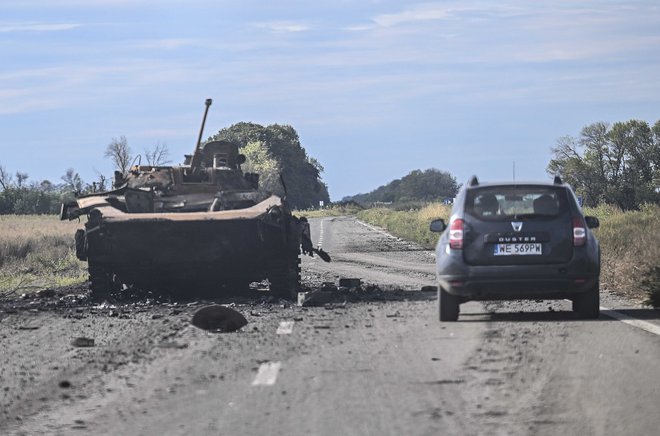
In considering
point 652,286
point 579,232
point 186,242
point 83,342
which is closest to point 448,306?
point 579,232

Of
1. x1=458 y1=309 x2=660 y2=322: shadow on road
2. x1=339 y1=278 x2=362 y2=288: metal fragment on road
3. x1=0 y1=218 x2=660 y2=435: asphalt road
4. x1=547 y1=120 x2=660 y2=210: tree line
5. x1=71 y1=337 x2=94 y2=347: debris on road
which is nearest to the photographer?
x1=0 y1=218 x2=660 y2=435: asphalt road

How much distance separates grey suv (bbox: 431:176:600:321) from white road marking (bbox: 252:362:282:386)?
3.49 m

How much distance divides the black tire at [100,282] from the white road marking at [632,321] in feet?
23.3

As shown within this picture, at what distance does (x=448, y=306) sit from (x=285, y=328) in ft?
5.79

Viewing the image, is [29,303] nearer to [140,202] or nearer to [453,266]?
[140,202]

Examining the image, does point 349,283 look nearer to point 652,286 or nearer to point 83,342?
point 652,286

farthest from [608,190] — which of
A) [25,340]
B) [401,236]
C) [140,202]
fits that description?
[25,340]

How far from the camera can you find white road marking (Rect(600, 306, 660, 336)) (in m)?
12.8

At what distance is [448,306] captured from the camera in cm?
1394

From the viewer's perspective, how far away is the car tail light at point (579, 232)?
13.6m

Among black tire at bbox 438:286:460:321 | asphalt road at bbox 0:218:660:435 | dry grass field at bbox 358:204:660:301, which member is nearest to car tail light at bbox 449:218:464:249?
black tire at bbox 438:286:460:321

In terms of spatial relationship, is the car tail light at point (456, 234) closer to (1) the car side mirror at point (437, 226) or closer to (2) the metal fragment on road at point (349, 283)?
(1) the car side mirror at point (437, 226)

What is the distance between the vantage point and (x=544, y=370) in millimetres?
9859

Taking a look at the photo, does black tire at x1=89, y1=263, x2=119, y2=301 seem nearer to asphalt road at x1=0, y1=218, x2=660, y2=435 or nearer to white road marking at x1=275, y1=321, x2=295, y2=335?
asphalt road at x1=0, y1=218, x2=660, y2=435
